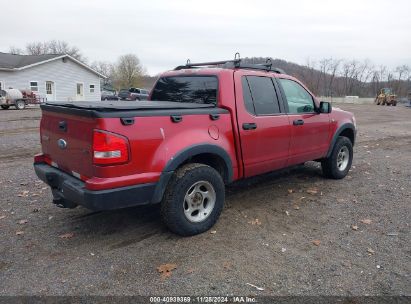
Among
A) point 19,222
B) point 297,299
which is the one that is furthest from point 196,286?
point 19,222

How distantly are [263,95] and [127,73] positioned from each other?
70.5 m

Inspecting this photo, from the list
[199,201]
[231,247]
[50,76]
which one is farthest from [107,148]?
[50,76]

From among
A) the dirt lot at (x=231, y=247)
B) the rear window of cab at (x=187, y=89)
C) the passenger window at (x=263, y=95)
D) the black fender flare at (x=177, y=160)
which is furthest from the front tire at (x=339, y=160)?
the black fender flare at (x=177, y=160)

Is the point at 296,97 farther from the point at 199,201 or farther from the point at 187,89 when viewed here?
the point at 199,201

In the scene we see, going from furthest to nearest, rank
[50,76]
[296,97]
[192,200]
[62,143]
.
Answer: [50,76]
[296,97]
[192,200]
[62,143]

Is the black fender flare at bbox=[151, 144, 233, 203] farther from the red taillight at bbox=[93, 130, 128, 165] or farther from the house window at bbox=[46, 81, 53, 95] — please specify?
the house window at bbox=[46, 81, 53, 95]

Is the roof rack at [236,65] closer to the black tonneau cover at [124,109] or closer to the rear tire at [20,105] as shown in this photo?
the black tonneau cover at [124,109]

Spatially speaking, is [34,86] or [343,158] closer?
[343,158]

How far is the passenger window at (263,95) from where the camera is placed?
468cm

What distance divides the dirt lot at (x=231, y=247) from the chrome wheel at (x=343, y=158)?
838 millimetres

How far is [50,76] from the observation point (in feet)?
107

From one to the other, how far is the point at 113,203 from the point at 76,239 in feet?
3.19

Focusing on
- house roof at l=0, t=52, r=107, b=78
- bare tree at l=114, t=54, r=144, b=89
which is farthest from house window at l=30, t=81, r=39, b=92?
bare tree at l=114, t=54, r=144, b=89

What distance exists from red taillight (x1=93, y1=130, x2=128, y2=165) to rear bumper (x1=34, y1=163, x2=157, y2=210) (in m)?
0.28
